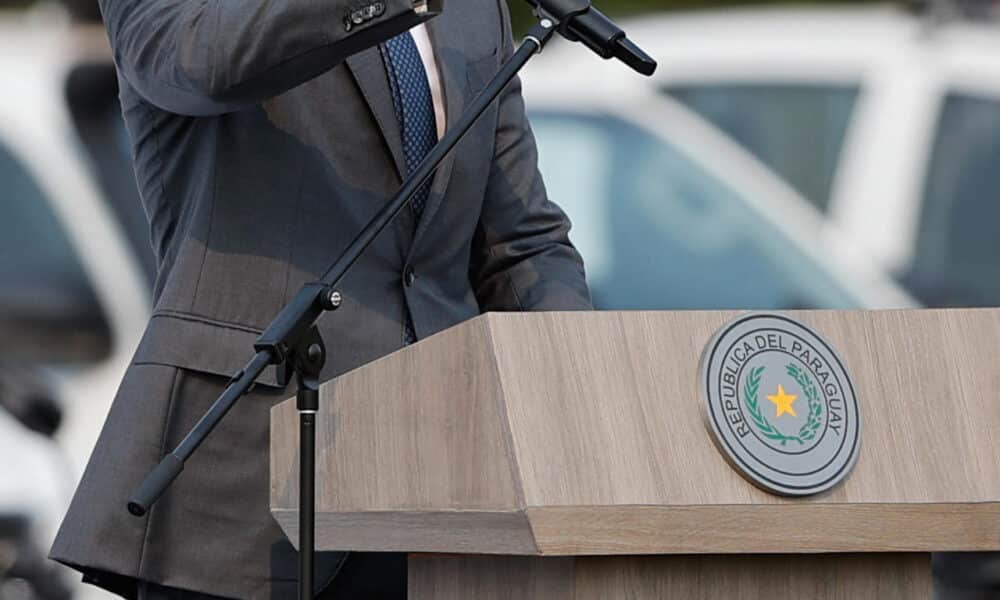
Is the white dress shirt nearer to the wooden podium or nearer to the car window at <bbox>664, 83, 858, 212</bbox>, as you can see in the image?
the wooden podium

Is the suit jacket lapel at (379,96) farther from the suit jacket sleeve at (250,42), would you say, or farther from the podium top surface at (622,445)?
the podium top surface at (622,445)

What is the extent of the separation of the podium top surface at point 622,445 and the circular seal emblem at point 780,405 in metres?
0.02

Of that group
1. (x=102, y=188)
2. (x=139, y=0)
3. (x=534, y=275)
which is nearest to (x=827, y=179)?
(x=102, y=188)

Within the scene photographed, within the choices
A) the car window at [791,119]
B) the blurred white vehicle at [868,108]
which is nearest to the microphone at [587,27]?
the blurred white vehicle at [868,108]

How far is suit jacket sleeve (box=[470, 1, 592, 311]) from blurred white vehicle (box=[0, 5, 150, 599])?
199 cm

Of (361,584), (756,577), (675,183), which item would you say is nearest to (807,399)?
(756,577)

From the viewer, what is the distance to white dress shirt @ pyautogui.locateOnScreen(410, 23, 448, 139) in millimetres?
2934

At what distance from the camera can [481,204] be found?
3.08 meters

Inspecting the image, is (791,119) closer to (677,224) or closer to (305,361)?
(677,224)

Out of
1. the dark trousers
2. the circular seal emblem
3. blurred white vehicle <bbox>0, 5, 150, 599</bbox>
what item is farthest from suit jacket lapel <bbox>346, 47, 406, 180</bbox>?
blurred white vehicle <bbox>0, 5, 150, 599</bbox>

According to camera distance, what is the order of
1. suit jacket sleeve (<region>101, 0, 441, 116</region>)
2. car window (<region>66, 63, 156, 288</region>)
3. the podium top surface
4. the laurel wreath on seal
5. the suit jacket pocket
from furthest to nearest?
car window (<region>66, 63, 156, 288</region>) < the suit jacket pocket < suit jacket sleeve (<region>101, 0, 441, 116</region>) < the laurel wreath on seal < the podium top surface

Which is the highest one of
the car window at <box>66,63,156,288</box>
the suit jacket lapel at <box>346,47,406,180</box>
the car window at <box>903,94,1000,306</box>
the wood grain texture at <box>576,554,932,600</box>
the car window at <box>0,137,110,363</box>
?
the car window at <box>903,94,1000,306</box>

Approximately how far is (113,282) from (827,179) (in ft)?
10.5

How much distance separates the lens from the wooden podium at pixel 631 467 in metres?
2.25
